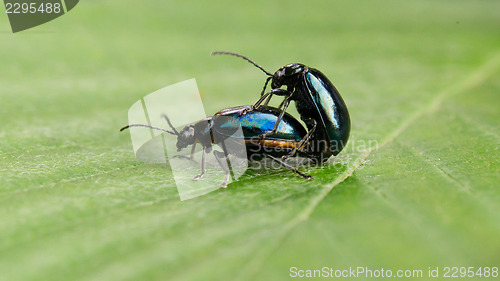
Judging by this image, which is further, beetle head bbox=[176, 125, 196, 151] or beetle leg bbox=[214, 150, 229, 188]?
beetle head bbox=[176, 125, 196, 151]

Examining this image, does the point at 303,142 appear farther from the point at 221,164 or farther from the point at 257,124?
the point at 221,164

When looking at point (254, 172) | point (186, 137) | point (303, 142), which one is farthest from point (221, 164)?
point (303, 142)

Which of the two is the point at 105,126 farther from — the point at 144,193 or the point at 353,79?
the point at 353,79

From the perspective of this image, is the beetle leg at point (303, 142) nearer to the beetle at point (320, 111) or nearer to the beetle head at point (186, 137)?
the beetle at point (320, 111)

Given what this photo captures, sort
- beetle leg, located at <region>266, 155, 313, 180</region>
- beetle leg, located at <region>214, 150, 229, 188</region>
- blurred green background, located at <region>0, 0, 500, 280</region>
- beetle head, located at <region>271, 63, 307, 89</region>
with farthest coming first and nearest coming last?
beetle head, located at <region>271, 63, 307, 89</region> → beetle leg, located at <region>266, 155, 313, 180</region> → beetle leg, located at <region>214, 150, 229, 188</region> → blurred green background, located at <region>0, 0, 500, 280</region>

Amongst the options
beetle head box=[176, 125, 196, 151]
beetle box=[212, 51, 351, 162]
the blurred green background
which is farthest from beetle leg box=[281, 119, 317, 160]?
beetle head box=[176, 125, 196, 151]

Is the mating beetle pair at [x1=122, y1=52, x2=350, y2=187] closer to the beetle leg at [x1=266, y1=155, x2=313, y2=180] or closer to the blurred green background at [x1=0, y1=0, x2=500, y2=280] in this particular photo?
the beetle leg at [x1=266, y1=155, x2=313, y2=180]

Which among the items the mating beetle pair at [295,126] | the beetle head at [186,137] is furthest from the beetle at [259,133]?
the beetle head at [186,137]
